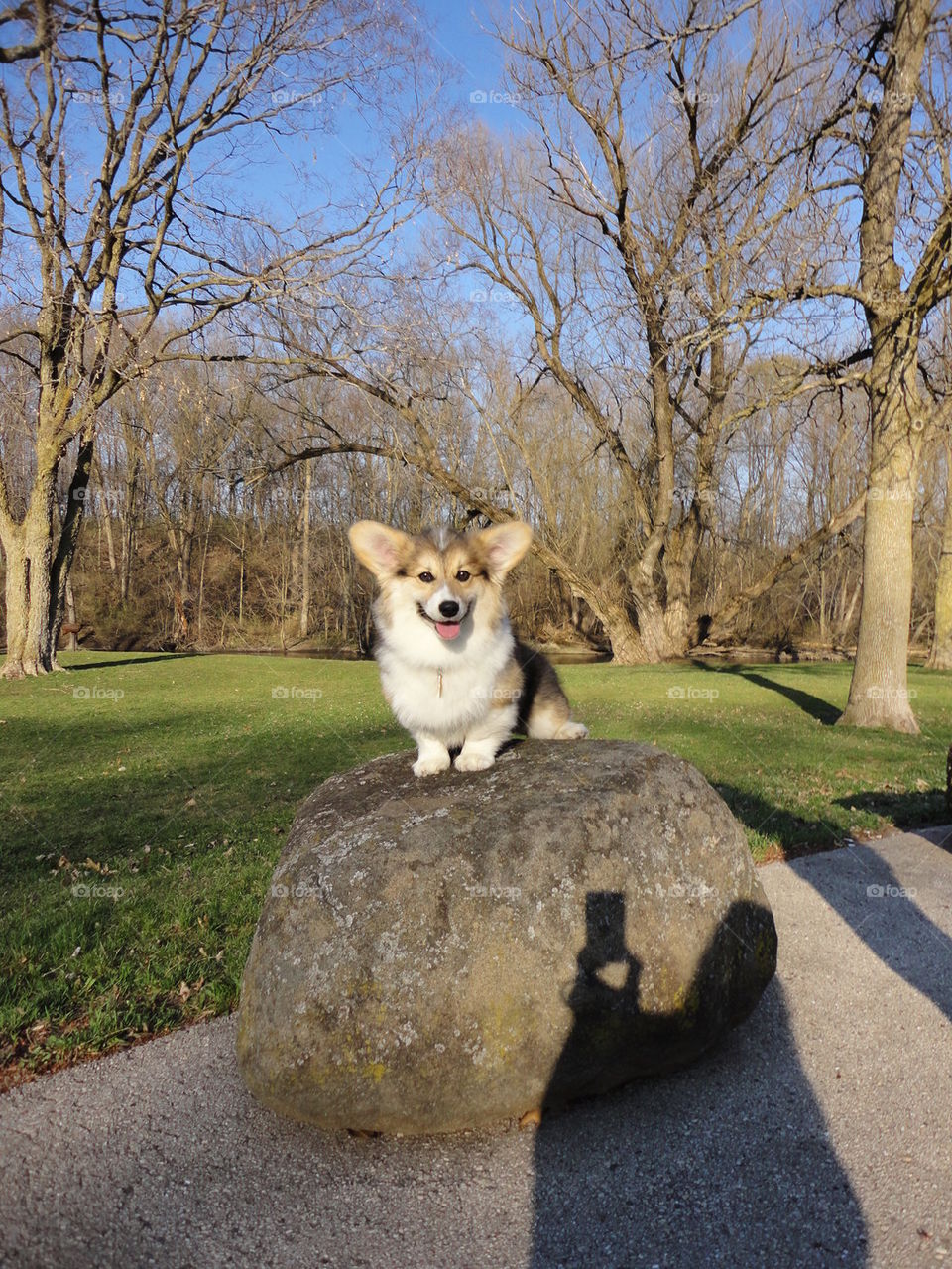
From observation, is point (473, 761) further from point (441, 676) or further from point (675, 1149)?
point (675, 1149)

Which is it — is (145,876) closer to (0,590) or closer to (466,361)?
(466,361)

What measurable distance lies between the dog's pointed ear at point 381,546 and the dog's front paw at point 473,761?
1.20 meters

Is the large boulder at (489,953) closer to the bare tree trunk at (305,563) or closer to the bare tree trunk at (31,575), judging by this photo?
the bare tree trunk at (31,575)

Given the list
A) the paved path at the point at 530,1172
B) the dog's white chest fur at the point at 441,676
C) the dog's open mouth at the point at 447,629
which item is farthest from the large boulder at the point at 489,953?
the dog's open mouth at the point at 447,629

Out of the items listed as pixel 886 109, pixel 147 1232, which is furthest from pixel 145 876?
pixel 886 109

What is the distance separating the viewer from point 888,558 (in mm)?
14000

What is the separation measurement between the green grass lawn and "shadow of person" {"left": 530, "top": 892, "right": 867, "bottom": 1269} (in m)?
2.33

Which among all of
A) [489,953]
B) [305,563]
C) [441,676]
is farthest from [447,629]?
[305,563]

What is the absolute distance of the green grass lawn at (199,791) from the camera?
5.05m

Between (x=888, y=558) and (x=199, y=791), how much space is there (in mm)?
11957

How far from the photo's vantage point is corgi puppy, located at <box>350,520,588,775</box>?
445cm

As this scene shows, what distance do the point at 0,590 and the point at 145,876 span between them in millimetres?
39568

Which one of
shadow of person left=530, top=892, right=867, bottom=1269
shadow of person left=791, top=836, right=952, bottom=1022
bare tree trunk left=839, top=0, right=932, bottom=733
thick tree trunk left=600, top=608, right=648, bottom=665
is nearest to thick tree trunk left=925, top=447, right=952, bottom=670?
thick tree trunk left=600, top=608, right=648, bottom=665

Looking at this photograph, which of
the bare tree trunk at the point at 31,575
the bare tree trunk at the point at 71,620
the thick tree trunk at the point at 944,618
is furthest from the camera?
the bare tree trunk at the point at 71,620
